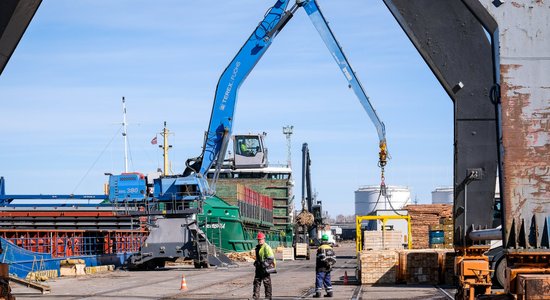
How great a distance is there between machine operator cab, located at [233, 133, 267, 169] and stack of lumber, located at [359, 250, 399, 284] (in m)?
35.9

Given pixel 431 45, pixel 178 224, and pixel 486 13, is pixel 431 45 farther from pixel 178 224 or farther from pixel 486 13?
pixel 178 224

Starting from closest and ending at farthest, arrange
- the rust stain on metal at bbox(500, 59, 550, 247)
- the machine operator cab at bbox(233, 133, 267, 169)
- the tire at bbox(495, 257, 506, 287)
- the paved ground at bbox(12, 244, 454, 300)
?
the rust stain on metal at bbox(500, 59, 550, 247)
the tire at bbox(495, 257, 506, 287)
the paved ground at bbox(12, 244, 454, 300)
the machine operator cab at bbox(233, 133, 267, 169)

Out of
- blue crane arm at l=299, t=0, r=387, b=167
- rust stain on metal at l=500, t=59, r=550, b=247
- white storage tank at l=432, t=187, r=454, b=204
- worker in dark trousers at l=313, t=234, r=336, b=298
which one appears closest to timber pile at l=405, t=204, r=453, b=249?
blue crane arm at l=299, t=0, r=387, b=167

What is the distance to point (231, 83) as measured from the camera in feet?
129

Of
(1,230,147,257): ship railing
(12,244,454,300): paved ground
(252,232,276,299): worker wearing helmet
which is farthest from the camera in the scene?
(1,230,147,257): ship railing

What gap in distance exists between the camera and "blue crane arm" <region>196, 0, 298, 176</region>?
1547 inches

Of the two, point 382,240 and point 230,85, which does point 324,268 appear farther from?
point 230,85

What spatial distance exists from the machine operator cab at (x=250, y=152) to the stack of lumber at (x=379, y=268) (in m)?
35.9

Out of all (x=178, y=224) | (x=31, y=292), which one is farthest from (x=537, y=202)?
(x=178, y=224)

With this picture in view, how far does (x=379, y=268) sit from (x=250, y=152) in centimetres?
3681

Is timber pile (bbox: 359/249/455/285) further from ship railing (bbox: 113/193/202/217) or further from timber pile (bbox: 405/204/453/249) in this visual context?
timber pile (bbox: 405/204/453/249)

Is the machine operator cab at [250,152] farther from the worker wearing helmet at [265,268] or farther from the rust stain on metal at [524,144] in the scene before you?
the rust stain on metal at [524,144]

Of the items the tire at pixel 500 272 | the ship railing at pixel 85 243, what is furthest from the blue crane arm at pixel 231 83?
the tire at pixel 500 272

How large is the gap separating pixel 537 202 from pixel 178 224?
Result: 1121 inches
